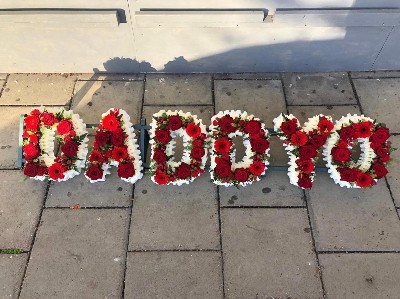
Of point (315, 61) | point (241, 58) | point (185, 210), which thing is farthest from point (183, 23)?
point (185, 210)

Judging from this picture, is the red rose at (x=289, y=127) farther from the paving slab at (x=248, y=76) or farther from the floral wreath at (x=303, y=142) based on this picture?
the paving slab at (x=248, y=76)

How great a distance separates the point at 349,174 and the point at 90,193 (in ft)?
8.76

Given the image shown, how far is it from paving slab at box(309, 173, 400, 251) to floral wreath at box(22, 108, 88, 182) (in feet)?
8.22

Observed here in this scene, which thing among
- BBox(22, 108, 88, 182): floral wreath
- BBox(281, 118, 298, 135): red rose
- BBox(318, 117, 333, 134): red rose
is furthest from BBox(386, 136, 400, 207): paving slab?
BBox(22, 108, 88, 182): floral wreath

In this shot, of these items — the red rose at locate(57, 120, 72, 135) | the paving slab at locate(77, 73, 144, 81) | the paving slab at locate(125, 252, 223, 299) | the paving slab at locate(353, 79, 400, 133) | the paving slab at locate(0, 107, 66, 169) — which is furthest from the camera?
the paving slab at locate(77, 73, 144, 81)

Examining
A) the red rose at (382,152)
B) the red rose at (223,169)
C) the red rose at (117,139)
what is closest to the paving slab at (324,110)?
the red rose at (382,152)

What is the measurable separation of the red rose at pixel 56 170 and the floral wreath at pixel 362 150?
274cm

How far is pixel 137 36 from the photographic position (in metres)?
A: 4.68

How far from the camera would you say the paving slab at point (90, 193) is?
13.4 ft

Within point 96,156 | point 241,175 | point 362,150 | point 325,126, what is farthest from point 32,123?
point 362,150

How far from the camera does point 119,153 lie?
12.6 feet

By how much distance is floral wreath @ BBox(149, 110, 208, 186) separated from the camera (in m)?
3.86

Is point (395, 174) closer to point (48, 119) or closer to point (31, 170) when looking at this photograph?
point (48, 119)

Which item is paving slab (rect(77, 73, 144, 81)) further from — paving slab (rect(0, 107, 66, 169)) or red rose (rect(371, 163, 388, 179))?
red rose (rect(371, 163, 388, 179))
